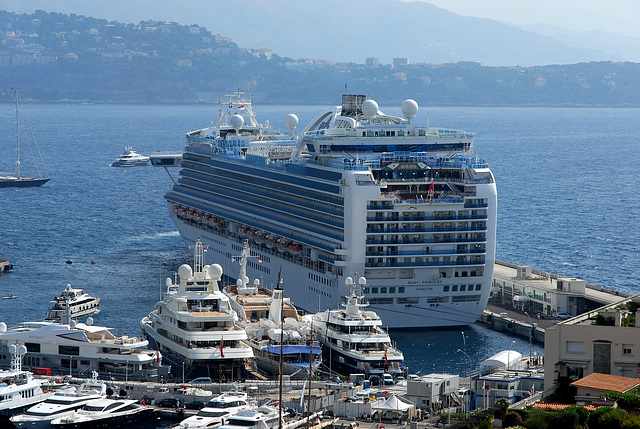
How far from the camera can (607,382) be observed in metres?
41.3

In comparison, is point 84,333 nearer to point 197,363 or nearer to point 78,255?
point 197,363

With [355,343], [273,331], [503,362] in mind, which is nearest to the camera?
[503,362]

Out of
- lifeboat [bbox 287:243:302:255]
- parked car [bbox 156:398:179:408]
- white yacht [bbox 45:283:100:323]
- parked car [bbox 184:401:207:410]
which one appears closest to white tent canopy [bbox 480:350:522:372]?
parked car [bbox 184:401:207:410]

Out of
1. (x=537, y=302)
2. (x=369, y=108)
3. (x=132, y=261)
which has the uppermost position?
(x=369, y=108)

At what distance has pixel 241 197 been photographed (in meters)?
93.3

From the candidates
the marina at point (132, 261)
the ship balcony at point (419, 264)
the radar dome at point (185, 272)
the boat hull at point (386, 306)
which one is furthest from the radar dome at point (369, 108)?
the radar dome at point (185, 272)

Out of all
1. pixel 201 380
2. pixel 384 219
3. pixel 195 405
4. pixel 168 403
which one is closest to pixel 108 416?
pixel 168 403

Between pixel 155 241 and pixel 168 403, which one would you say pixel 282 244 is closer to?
pixel 168 403

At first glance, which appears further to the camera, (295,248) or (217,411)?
(295,248)

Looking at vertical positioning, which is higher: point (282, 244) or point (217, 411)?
point (282, 244)

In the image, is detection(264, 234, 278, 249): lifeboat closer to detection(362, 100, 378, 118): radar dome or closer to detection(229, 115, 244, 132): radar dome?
detection(362, 100, 378, 118): radar dome

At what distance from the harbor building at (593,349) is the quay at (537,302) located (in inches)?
1159

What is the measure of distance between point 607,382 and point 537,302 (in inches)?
1561

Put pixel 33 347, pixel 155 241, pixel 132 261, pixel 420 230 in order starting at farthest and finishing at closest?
pixel 155 241 → pixel 132 261 → pixel 420 230 → pixel 33 347
